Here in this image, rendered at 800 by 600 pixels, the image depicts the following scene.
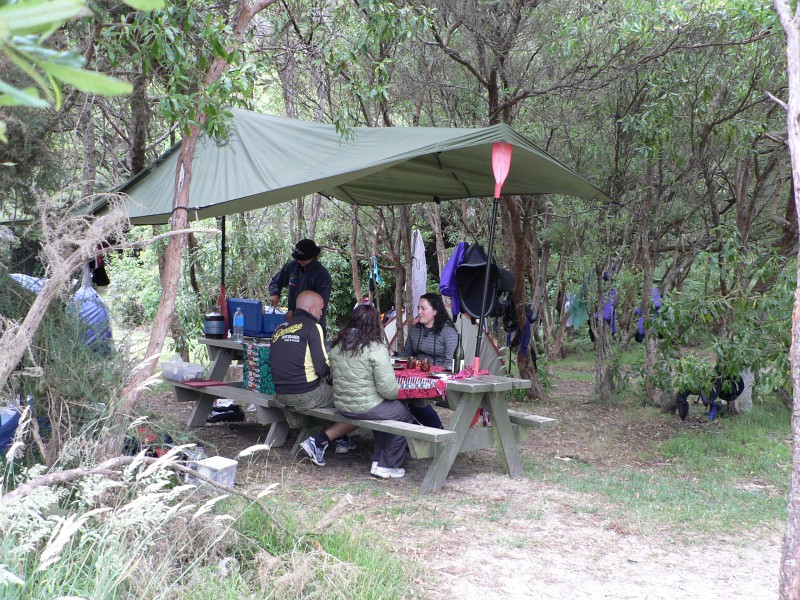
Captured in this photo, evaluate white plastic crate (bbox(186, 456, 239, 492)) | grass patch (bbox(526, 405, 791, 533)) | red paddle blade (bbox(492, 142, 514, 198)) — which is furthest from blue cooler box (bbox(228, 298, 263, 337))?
white plastic crate (bbox(186, 456, 239, 492))

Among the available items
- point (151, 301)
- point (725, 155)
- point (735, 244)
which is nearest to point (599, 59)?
point (725, 155)

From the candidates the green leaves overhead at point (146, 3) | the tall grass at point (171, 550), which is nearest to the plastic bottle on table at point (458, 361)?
the tall grass at point (171, 550)

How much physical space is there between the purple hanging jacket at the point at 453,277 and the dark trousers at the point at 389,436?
193 centimetres

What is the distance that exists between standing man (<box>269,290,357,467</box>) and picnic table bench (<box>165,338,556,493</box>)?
115 mm

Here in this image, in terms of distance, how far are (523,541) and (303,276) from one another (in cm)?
394

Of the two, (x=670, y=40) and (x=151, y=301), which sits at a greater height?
(x=670, y=40)

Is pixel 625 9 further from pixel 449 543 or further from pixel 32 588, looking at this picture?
pixel 32 588

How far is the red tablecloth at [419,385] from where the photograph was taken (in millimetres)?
4863

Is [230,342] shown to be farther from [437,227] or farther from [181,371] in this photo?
[437,227]

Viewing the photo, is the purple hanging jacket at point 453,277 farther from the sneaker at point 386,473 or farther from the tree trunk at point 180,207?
the tree trunk at point 180,207

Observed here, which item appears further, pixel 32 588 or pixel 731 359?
pixel 731 359

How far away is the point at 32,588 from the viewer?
7.61 feet

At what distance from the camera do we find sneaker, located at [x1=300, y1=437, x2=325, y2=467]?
515 cm

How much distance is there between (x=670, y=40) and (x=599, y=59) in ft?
2.22
